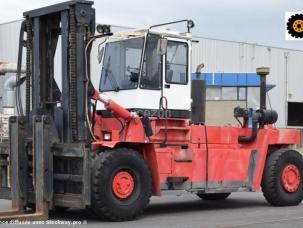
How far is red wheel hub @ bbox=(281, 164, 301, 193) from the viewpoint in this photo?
13.6 meters

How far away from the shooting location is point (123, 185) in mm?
10867

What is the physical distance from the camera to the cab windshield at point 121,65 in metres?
11.9

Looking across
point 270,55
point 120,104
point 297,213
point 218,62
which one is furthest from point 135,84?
point 270,55

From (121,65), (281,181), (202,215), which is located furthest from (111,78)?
(281,181)

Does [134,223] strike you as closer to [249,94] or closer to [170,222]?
[170,222]

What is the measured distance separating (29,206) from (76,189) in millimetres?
1275

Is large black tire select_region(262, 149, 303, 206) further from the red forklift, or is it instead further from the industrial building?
the industrial building

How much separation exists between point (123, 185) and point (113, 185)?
0.81 ft

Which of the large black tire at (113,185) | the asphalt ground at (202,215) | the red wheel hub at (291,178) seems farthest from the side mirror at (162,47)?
the red wheel hub at (291,178)

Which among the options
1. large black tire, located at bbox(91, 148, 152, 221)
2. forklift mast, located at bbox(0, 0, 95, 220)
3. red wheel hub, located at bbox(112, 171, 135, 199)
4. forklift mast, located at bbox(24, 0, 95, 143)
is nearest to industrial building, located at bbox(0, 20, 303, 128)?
forklift mast, located at bbox(0, 0, 95, 220)

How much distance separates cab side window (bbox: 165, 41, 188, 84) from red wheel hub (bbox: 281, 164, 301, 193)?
320 cm

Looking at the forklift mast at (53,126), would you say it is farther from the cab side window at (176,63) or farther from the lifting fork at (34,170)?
the cab side window at (176,63)

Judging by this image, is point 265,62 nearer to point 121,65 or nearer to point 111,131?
point 121,65

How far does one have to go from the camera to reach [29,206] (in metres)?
11.4
